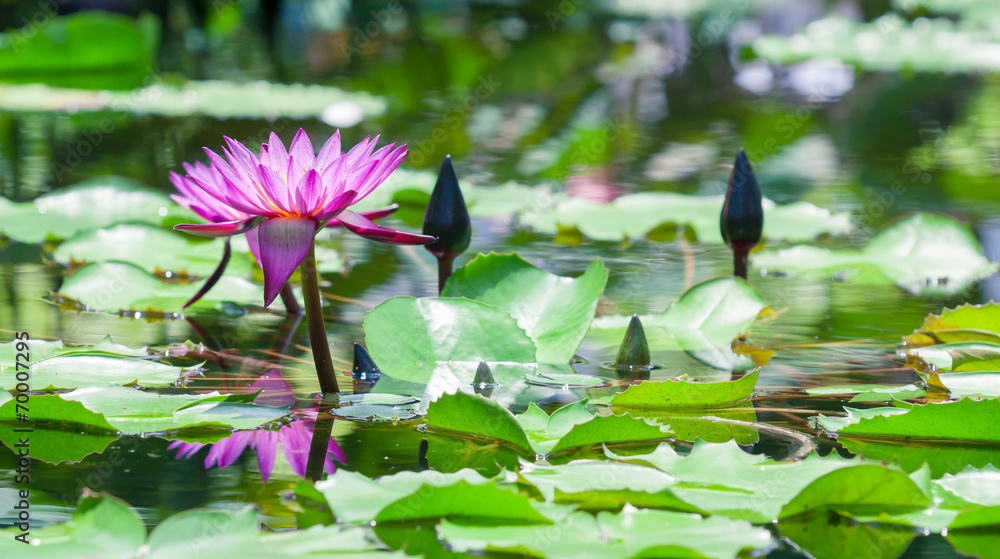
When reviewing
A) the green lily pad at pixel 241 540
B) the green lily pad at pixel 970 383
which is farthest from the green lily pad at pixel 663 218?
the green lily pad at pixel 241 540

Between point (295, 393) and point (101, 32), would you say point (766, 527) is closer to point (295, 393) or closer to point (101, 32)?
point (295, 393)

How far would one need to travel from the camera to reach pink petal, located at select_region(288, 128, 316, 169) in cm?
116

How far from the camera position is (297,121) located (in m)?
4.34

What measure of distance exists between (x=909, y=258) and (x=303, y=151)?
1413 millimetres

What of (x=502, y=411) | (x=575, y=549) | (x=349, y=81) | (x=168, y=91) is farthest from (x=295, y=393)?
(x=349, y=81)

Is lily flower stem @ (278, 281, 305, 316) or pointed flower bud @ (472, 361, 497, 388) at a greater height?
lily flower stem @ (278, 281, 305, 316)

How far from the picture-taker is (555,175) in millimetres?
3242

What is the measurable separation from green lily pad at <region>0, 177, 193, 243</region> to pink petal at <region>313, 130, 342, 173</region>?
124 centimetres

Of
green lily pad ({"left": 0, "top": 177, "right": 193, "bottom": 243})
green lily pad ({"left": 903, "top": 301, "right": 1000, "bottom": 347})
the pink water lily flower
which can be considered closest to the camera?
the pink water lily flower

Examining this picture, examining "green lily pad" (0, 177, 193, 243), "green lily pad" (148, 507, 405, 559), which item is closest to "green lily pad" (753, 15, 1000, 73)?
"green lily pad" (0, 177, 193, 243)

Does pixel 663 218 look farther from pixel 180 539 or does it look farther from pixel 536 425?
pixel 180 539

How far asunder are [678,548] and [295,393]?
2.08 ft

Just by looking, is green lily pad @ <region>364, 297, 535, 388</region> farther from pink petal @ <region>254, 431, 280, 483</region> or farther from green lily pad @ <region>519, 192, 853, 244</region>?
green lily pad @ <region>519, 192, 853, 244</region>

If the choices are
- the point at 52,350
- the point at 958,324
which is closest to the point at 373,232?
the point at 52,350
